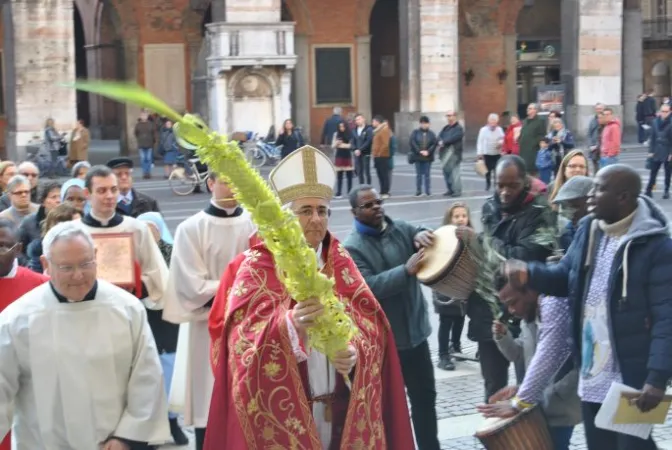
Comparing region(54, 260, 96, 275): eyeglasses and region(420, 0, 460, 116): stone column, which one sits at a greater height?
region(420, 0, 460, 116): stone column

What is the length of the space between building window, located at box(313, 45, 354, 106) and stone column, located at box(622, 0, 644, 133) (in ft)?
26.8

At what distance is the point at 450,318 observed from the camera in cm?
968

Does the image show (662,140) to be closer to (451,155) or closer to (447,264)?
(451,155)

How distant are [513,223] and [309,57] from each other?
99.6 ft

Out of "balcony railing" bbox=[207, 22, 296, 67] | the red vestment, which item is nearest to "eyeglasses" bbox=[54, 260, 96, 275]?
the red vestment

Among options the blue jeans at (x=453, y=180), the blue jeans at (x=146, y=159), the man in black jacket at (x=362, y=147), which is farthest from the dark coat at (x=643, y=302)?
the blue jeans at (x=146, y=159)

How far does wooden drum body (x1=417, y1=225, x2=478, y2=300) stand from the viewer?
6.32 m

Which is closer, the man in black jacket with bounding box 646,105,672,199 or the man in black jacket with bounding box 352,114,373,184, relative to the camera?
the man in black jacket with bounding box 646,105,672,199

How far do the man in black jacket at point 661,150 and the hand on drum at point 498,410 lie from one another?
51.0 feet

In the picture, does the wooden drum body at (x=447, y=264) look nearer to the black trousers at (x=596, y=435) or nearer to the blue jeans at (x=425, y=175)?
the black trousers at (x=596, y=435)

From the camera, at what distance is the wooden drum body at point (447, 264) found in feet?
20.7

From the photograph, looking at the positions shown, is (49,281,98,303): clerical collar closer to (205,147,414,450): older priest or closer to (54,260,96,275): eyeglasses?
(54,260,96,275): eyeglasses

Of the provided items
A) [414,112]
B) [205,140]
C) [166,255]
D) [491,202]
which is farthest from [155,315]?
[414,112]

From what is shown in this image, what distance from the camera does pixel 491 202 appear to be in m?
6.82
